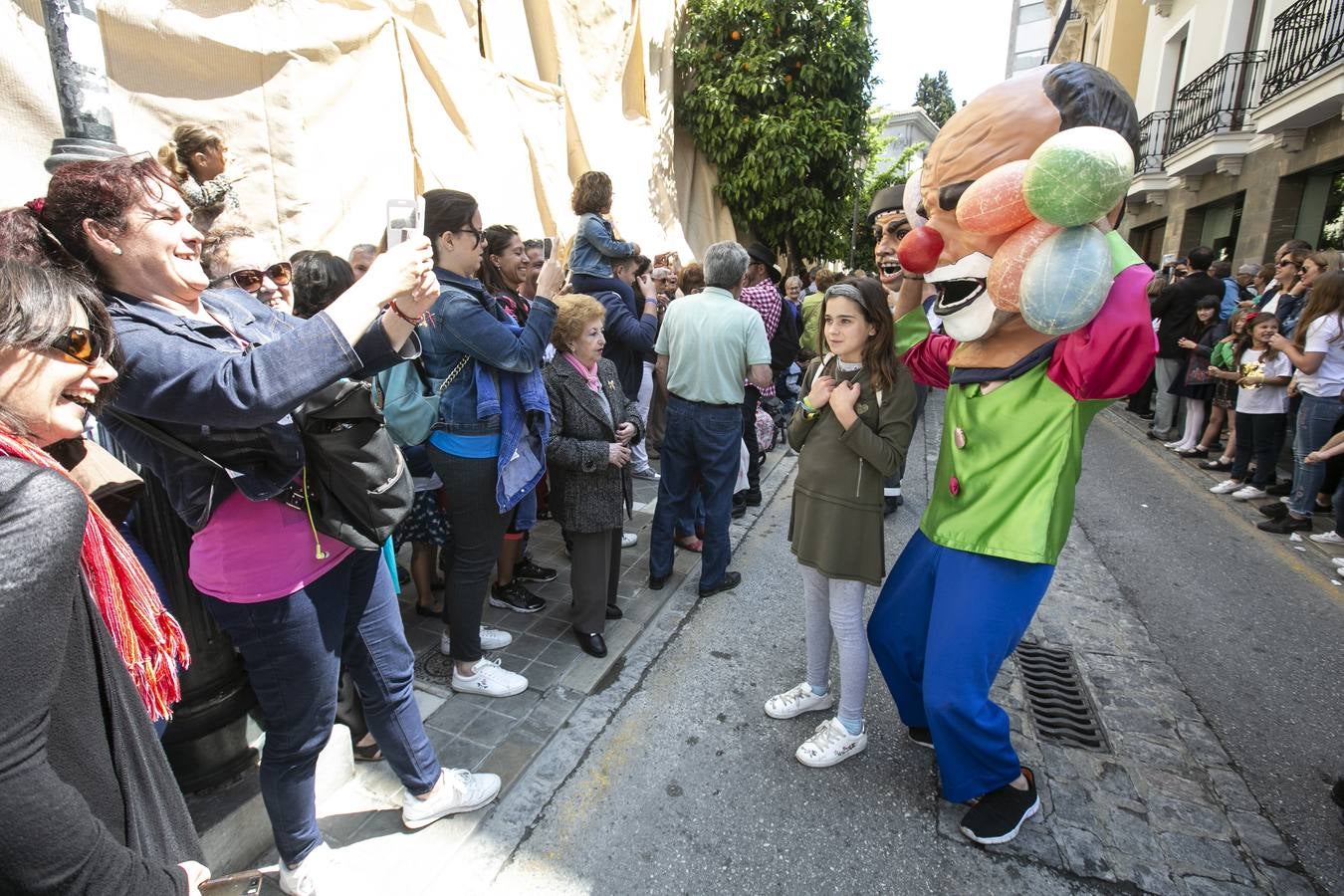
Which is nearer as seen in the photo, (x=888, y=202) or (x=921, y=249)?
(x=921, y=249)

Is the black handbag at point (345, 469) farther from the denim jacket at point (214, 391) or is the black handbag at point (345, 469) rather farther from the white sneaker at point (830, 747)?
the white sneaker at point (830, 747)

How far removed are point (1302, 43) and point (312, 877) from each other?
14092 mm

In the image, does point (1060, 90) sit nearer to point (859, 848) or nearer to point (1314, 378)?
point (859, 848)

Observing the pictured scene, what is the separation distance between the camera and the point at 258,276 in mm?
2992

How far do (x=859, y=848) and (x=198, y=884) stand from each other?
75.0 inches

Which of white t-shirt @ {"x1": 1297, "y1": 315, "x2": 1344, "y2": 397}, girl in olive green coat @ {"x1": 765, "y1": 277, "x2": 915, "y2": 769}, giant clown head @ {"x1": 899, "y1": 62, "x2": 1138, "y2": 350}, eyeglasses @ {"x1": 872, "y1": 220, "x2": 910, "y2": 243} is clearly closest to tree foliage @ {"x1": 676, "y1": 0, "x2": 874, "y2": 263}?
white t-shirt @ {"x1": 1297, "y1": 315, "x2": 1344, "y2": 397}

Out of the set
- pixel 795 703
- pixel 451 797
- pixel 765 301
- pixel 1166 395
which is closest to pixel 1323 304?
pixel 1166 395

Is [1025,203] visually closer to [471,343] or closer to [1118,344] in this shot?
[1118,344]

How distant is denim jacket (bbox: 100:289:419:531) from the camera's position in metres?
1.42

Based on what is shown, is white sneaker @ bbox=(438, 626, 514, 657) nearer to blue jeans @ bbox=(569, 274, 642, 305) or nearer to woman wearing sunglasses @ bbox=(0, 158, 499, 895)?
woman wearing sunglasses @ bbox=(0, 158, 499, 895)

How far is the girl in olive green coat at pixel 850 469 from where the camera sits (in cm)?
256

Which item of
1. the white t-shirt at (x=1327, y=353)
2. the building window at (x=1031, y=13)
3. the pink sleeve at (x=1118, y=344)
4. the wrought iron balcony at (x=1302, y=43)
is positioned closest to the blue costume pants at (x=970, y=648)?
the pink sleeve at (x=1118, y=344)

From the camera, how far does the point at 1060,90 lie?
6.56ft

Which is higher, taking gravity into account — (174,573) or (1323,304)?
(1323,304)
